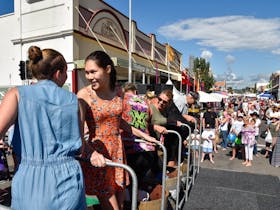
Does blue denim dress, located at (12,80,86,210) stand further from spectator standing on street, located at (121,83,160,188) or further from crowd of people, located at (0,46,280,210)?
spectator standing on street, located at (121,83,160,188)

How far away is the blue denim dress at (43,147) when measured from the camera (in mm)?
1323

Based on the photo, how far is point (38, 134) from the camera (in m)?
1.33

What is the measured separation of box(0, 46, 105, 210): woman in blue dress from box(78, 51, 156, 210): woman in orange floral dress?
0.56 meters

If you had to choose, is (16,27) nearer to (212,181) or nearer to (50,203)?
(212,181)

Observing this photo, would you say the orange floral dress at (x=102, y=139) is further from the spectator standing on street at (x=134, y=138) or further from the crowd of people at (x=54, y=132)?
the spectator standing on street at (x=134, y=138)

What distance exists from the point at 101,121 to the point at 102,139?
146 millimetres

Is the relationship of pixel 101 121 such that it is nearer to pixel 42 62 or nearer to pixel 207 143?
pixel 42 62

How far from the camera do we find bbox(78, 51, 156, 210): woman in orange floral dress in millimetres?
2018

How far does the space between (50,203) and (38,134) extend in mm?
361

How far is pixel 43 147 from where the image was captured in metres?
1.34

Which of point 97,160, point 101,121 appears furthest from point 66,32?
point 97,160

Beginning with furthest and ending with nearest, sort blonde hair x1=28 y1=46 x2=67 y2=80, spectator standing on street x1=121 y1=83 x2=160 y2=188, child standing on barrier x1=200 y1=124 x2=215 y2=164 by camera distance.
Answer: child standing on barrier x1=200 y1=124 x2=215 y2=164 < spectator standing on street x1=121 y1=83 x2=160 y2=188 < blonde hair x1=28 y1=46 x2=67 y2=80

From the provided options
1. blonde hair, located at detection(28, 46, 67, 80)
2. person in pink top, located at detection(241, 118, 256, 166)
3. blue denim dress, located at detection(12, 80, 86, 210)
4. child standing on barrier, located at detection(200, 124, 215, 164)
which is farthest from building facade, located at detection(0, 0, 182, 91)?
blue denim dress, located at detection(12, 80, 86, 210)

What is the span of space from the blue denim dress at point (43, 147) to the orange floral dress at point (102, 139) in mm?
598
